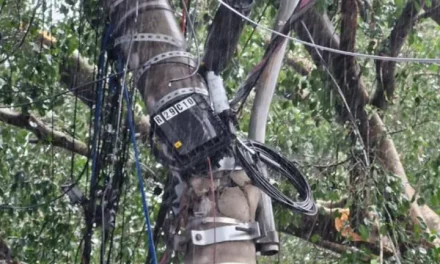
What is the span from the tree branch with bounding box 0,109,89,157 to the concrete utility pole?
9.04ft

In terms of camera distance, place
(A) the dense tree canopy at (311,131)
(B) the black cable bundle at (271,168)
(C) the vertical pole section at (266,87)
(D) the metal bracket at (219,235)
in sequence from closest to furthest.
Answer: (D) the metal bracket at (219,235), (B) the black cable bundle at (271,168), (C) the vertical pole section at (266,87), (A) the dense tree canopy at (311,131)

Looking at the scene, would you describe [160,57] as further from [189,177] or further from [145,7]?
[189,177]

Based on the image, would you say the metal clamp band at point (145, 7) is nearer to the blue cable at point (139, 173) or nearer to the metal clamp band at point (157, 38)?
the metal clamp band at point (157, 38)

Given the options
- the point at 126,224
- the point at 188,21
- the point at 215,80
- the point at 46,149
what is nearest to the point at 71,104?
the point at 46,149

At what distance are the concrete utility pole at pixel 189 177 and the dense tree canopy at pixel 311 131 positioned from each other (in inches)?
55.3

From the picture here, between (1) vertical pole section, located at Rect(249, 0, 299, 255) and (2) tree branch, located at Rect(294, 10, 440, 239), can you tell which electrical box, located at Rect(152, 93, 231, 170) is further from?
(2) tree branch, located at Rect(294, 10, 440, 239)

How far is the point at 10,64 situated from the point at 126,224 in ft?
4.68

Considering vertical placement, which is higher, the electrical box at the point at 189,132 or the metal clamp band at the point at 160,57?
the metal clamp band at the point at 160,57

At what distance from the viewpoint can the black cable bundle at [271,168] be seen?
13.6ft

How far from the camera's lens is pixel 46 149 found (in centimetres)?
753

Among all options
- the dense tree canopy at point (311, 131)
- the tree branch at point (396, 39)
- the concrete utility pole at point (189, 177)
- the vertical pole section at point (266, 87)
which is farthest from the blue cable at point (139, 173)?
the tree branch at point (396, 39)

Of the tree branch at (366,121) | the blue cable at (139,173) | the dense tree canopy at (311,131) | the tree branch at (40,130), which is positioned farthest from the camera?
the tree branch at (40,130)

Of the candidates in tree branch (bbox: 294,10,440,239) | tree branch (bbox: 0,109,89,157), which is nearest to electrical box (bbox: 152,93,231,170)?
tree branch (bbox: 294,10,440,239)

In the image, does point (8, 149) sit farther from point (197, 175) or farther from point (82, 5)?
point (197, 175)
